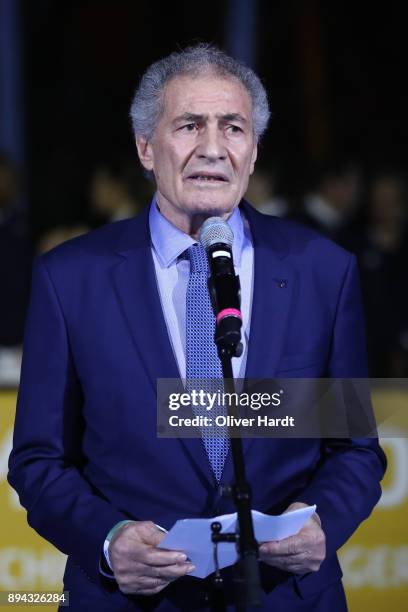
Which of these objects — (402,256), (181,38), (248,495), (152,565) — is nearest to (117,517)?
(152,565)

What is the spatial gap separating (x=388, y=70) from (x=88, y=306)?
31.7ft

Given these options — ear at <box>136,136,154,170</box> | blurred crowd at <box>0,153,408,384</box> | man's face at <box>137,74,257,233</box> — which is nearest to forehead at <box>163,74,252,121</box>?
man's face at <box>137,74,257,233</box>

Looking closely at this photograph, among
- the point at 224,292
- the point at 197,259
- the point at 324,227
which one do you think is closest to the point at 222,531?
the point at 224,292

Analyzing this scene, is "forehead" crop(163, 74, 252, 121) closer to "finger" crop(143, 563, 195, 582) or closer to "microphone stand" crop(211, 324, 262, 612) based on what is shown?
"microphone stand" crop(211, 324, 262, 612)

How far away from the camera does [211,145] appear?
2357 mm

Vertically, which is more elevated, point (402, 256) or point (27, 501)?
point (402, 256)

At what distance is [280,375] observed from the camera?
2348 millimetres

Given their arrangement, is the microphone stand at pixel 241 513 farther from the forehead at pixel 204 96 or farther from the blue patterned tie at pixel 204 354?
the forehead at pixel 204 96

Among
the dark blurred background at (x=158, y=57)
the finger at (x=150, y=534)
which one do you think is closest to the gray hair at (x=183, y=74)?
the finger at (x=150, y=534)

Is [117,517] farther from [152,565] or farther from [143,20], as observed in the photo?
[143,20]

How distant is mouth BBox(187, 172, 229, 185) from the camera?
2.36m

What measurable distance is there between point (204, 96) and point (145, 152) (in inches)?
8.8

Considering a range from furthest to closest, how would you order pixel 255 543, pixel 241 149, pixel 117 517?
1. pixel 241 149
2. pixel 117 517
3. pixel 255 543

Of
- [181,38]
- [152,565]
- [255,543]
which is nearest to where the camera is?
[255,543]
